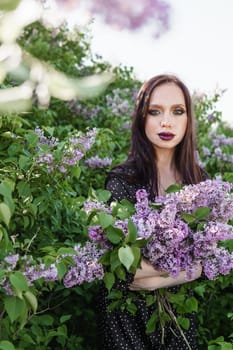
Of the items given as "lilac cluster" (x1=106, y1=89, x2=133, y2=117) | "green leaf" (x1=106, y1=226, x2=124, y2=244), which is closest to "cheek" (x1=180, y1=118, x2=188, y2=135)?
"green leaf" (x1=106, y1=226, x2=124, y2=244)

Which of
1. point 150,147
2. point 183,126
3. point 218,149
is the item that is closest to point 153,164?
point 150,147

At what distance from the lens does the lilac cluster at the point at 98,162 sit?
3066 mm

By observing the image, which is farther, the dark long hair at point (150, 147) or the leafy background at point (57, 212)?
the dark long hair at point (150, 147)

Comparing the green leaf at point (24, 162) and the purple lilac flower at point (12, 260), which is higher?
the green leaf at point (24, 162)

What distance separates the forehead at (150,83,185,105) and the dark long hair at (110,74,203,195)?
0.5 inches

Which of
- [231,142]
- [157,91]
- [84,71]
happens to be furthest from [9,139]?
[84,71]

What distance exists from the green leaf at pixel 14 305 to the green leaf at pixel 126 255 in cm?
22

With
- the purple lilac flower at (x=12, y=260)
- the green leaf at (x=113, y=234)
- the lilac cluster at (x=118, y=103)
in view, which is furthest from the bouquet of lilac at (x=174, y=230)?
the lilac cluster at (x=118, y=103)

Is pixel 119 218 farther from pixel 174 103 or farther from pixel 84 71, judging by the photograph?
pixel 84 71

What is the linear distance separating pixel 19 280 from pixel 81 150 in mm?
720

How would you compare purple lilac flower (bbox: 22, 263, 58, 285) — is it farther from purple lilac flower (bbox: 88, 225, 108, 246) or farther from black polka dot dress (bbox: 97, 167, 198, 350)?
black polka dot dress (bbox: 97, 167, 198, 350)

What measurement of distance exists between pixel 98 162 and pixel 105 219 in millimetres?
1679

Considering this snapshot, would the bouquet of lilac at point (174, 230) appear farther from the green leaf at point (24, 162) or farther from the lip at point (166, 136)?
the lip at point (166, 136)

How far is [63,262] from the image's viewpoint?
4.78 feet
